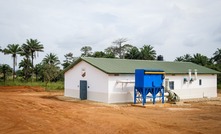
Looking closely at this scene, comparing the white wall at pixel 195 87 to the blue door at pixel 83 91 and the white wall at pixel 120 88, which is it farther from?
the blue door at pixel 83 91

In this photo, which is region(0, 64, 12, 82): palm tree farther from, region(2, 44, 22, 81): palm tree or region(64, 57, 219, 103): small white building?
region(64, 57, 219, 103): small white building

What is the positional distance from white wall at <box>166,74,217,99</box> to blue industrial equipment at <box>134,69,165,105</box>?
419 centimetres

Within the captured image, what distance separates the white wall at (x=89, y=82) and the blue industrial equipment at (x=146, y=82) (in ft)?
8.90

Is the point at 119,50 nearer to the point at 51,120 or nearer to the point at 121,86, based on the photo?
the point at 121,86

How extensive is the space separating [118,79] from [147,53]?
35.2m

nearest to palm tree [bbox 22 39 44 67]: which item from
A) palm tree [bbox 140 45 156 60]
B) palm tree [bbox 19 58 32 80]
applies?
palm tree [bbox 19 58 32 80]

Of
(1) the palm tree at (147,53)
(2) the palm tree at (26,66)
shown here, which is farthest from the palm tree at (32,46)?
(1) the palm tree at (147,53)

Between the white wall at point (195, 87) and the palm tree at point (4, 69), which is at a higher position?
the palm tree at point (4, 69)

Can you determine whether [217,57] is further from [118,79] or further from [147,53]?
[118,79]

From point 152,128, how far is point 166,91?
562 inches

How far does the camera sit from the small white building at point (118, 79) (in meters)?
23.0

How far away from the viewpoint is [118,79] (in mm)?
23125

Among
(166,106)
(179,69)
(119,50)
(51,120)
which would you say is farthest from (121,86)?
(119,50)

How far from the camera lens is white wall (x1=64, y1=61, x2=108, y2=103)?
23.2 metres
